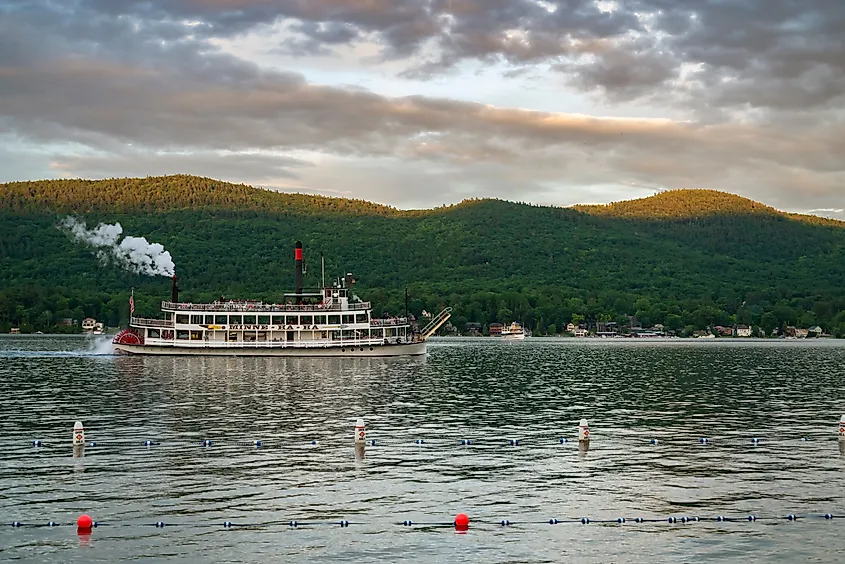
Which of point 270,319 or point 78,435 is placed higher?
point 270,319

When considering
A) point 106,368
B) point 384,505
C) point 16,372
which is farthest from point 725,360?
point 384,505

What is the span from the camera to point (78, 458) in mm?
45781

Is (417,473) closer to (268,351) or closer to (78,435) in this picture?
(78,435)

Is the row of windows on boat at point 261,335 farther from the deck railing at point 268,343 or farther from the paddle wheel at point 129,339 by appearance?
the paddle wheel at point 129,339

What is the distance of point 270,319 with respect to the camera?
138250 mm

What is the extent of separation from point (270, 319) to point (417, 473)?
9765cm

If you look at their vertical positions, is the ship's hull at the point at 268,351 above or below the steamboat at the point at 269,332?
below

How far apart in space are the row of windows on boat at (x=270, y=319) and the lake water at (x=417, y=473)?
49187 mm

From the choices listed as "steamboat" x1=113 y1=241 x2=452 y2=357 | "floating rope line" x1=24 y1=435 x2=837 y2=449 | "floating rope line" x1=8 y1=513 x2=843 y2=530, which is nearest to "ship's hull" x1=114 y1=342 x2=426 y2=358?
"steamboat" x1=113 y1=241 x2=452 y2=357

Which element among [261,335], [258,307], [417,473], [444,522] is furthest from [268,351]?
[444,522]

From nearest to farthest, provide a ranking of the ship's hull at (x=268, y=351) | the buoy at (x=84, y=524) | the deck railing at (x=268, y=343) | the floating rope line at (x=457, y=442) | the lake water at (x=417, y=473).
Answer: the lake water at (x=417, y=473)
the buoy at (x=84, y=524)
the floating rope line at (x=457, y=442)
the deck railing at (x=268, y=343)
the ship's hull at (x=268, y=351)

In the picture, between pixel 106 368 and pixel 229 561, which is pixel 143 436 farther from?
pixel 106 368

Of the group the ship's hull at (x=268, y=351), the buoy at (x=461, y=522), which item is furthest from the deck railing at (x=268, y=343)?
the buoy at (x=461, y=522)

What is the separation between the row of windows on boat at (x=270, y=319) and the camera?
13725 centimetres
